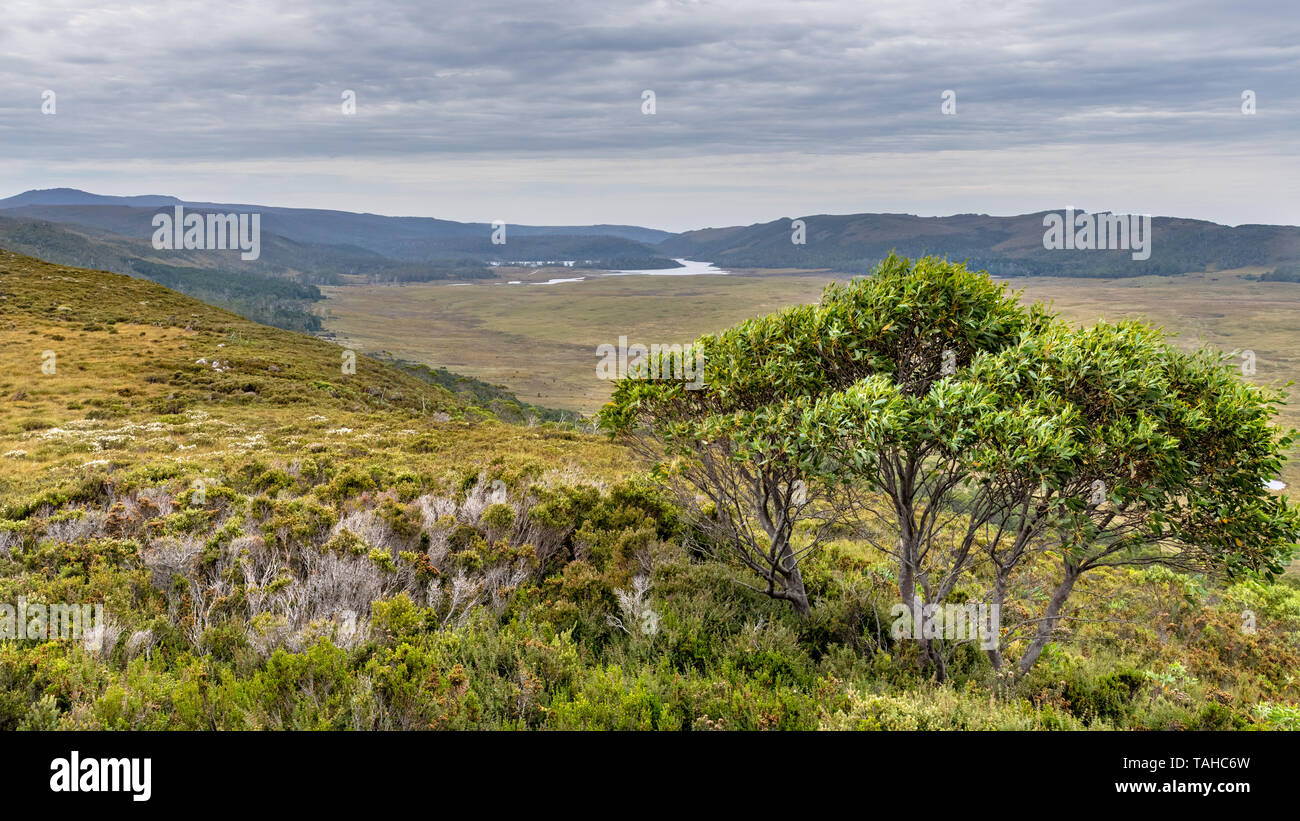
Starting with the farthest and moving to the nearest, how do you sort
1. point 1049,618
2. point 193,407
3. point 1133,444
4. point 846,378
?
1. point 193,407
2. point 846,378
3. point 1049,618
4. point 1133,444

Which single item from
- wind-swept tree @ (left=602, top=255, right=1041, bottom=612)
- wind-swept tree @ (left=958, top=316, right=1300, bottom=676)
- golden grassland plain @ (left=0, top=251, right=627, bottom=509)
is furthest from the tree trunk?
golden grassland plain @ (left=0, top=251, right=627, bottom=509)

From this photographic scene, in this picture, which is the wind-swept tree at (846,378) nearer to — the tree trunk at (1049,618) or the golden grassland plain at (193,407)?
the tree trunk at (1049,618)

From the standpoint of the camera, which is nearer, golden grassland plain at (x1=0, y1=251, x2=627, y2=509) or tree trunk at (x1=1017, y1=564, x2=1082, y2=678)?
tree trunk at (x1=1017, y1=564, x2=1082, y2=678)

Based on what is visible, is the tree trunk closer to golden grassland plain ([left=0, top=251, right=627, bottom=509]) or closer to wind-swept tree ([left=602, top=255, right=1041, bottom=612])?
wind-swept tree ([left=602, top=255, right=1041, bottom=612])

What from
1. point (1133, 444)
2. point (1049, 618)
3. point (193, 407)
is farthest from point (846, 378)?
point (193, 407)

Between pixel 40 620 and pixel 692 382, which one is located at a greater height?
pixel 692 382

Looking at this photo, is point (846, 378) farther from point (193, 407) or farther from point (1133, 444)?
point (193, 407)

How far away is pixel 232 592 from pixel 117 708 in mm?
2616

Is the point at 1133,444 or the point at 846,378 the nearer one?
the point at 1133,444

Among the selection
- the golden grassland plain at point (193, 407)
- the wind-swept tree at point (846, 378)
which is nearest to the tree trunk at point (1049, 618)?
the wind-swept tree at point (846, 378)
